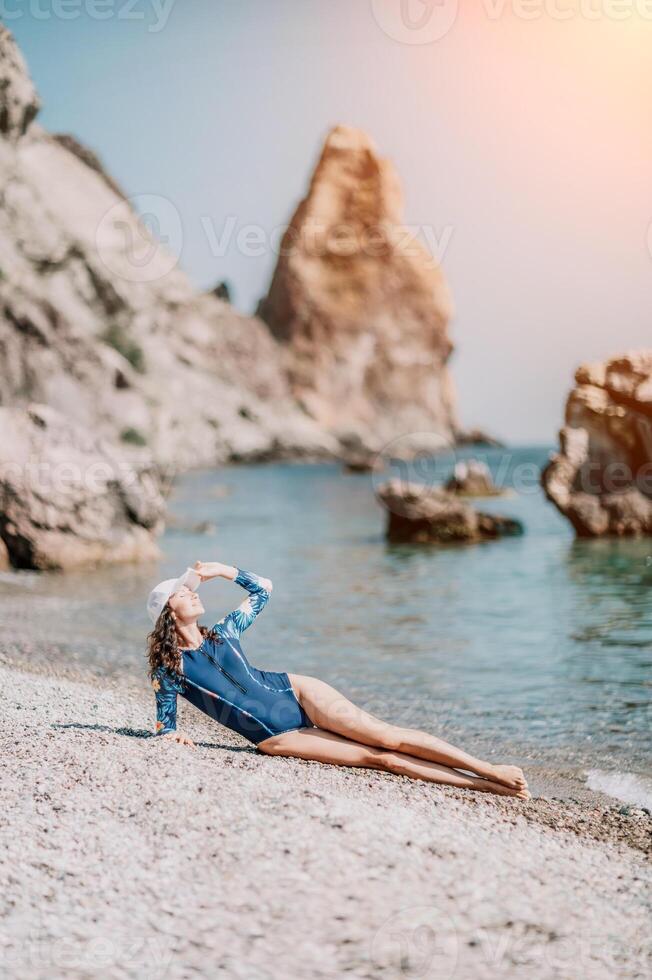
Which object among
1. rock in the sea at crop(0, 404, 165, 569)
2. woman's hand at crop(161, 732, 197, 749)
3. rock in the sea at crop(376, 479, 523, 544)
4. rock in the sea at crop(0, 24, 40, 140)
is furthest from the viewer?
rock in the sea at crop(0, 24, 40, 140)

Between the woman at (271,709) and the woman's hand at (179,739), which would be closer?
the woman at (271,709)

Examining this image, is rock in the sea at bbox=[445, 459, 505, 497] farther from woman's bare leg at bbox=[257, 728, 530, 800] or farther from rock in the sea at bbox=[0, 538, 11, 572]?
woman's bare leg at bbox=[257, 728, 530, 800]

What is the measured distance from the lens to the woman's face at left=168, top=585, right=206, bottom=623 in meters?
6.95

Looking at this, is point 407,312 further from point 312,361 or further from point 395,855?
point 395,855

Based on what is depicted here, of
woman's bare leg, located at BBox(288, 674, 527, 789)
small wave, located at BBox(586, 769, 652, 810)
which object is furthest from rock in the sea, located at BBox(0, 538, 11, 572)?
small wave, located at BBox(586, 769, 652, 810)

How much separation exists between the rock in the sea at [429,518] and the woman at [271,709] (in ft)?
69.6

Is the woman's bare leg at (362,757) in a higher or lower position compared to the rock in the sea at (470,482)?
higher

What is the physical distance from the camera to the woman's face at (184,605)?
6.95m

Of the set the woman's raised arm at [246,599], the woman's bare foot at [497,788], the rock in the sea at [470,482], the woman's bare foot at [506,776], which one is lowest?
the rock in the sea at [470,482]

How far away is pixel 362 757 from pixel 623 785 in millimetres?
2694

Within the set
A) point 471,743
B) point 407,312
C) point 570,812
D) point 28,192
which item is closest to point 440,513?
point 471,743

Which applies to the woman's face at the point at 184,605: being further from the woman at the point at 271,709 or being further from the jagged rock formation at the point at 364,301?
the jagged rock formation at the point at 364,301

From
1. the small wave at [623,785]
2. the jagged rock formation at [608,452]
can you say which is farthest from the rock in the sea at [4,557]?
the small wave at [623,785]

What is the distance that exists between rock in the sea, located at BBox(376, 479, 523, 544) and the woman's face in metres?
21.6
